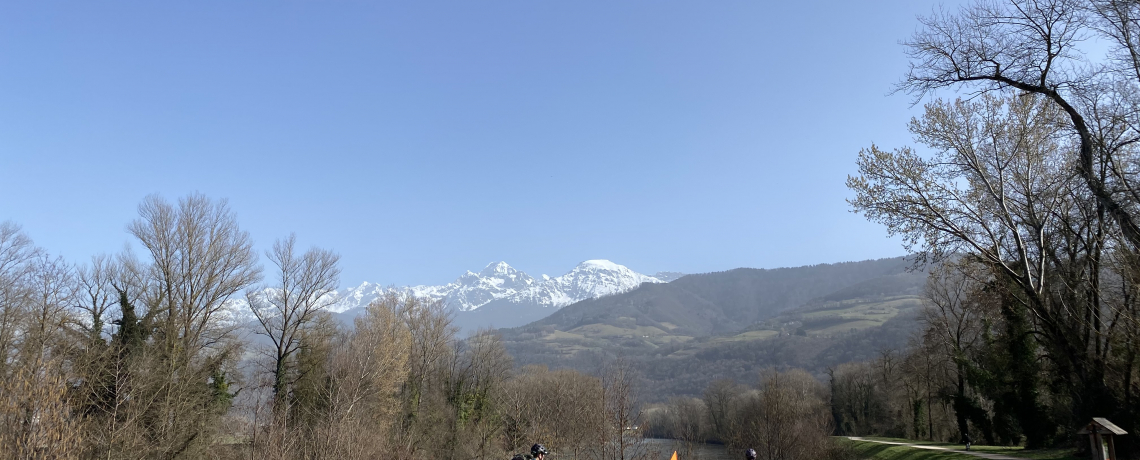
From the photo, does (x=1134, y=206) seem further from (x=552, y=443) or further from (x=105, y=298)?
(x=105, y=298)

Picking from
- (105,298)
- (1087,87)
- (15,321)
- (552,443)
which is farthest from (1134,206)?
(105,298)

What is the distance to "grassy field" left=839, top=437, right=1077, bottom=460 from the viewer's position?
27.9 metres

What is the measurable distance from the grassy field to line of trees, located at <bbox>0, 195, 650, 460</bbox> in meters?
16.8

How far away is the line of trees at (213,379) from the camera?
2109cm

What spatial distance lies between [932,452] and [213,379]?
42.7m

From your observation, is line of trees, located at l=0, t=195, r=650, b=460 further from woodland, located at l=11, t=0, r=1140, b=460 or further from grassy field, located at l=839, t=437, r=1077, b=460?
grassy field, located at l=839, t=437, r=1077, b=460

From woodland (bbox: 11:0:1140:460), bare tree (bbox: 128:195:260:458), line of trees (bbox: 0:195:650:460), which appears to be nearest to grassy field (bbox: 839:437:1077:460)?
woodland (bbox: 11:0:1140:460)

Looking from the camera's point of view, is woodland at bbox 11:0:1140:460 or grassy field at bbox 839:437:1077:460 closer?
woodland at bbox 11:0:1140:460

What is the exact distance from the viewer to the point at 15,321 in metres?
26.3

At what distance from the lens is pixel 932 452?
3722cm

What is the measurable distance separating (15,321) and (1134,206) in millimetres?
38081

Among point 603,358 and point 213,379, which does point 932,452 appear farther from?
point 213,379

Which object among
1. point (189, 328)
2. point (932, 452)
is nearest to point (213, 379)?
point (189, 328)

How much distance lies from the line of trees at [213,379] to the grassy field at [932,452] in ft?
55.0
